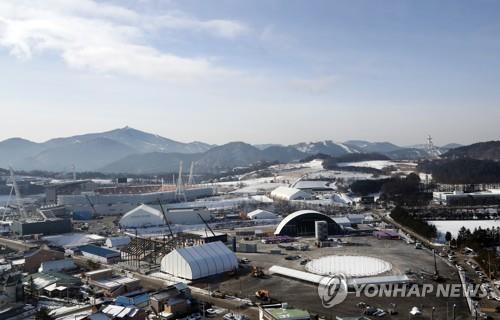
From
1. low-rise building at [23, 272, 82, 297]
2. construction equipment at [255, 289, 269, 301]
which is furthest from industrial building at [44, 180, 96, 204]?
construction equipment at [255, 289, 269, 301]

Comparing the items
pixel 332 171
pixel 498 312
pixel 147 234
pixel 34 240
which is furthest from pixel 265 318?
pixel 332 171

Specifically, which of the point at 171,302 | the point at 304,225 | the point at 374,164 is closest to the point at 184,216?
the point at 304,225

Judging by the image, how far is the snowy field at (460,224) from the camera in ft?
77.4

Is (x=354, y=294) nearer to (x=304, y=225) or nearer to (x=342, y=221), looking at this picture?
(x=304, y=225)

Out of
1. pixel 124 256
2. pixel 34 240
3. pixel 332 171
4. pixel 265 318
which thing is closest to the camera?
pixel 265 318

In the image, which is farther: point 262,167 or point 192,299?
point 262,167

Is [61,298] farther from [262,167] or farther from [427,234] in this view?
[262,167]

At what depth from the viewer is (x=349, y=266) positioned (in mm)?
16078

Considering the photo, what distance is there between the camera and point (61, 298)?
13.9 m

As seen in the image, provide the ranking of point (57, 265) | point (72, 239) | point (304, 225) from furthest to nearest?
1. point (72, 239)
2. point (304, 225)
3. point (57, 265)

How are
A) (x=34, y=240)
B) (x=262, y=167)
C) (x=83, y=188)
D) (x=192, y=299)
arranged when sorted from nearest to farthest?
(x=192, y=299)
(x=34, y=240)
(x=83, y=188)
(x=262, y=167)

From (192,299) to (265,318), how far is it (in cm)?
264

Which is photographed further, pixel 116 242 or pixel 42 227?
pixel 42 227

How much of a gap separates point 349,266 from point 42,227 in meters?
18.2
